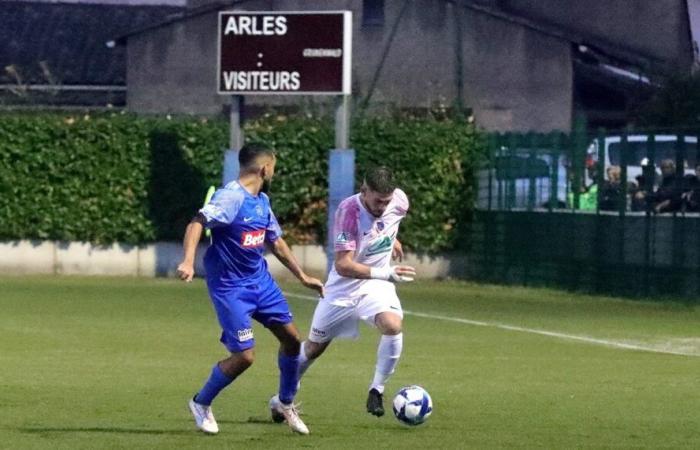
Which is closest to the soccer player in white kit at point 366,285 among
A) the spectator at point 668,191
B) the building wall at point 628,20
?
the spectator at point 668,191

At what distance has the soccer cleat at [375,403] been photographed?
11141 millimetres

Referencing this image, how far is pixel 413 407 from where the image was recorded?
10773mm

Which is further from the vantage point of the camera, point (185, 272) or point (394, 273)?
point (394, 273)

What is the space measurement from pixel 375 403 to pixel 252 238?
1.47 m

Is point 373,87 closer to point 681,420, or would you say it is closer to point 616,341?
point 616,341

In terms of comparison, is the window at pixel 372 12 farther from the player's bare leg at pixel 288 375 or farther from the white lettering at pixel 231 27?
the player's bare leg at pixel 288 375

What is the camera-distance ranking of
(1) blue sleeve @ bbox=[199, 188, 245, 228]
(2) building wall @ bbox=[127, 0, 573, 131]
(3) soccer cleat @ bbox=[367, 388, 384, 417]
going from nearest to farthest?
(1) blue sleeve @ bbox=[199, 188, 245, 228] < (3) soccer cleat @ bbox=[367, 388, 384, 417] < (2) building wall @ bbox=[127, 0, 573, 131]

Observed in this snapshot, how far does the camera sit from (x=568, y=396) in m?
12.8

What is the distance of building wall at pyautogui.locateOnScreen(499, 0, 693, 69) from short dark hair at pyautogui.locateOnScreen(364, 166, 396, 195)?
2819cm

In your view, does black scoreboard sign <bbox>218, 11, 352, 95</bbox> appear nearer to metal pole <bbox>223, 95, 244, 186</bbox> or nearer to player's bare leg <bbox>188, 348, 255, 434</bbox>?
metal pole <bbox>223, 95, 244, 186</bbox>

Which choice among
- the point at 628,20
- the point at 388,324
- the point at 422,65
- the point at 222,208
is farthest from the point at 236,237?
the point at 628,20

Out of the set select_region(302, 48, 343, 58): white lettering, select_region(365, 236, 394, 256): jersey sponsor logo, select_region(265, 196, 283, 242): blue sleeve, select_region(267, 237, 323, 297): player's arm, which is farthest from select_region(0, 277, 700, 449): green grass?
select_region(302, 48, 343, 58): white lettering

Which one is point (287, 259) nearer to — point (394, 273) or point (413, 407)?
point (394, 273)

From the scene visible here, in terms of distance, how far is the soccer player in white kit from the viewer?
11.2 metres
